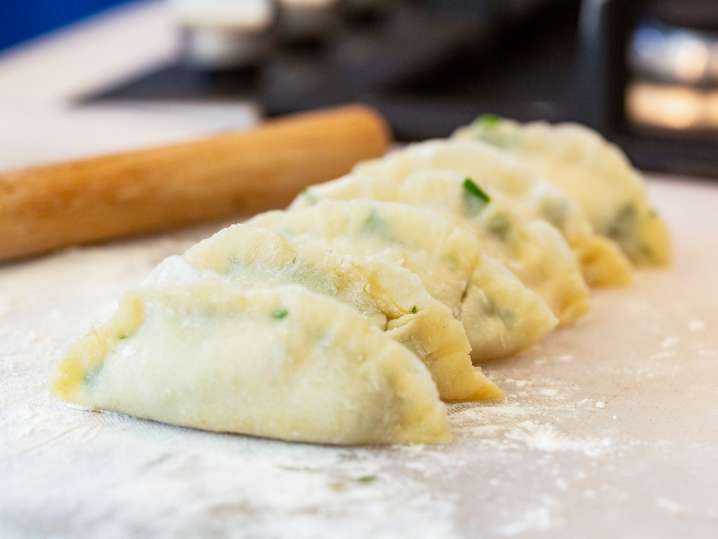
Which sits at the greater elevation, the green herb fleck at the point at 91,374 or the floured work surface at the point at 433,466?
the green herb fleck at the point at 91,374

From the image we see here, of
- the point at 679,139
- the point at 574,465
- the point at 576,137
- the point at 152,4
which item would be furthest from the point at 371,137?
the point at 152,4

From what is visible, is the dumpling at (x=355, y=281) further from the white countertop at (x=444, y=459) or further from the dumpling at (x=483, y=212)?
the dumpling at (x=483, y=212)

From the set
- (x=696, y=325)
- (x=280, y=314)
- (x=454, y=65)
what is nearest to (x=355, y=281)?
(x=280, y=314)

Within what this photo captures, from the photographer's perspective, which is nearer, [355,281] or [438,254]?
[355,281]

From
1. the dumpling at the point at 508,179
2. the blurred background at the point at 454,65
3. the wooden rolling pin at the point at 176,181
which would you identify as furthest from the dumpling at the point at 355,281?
the blurred background at the point at 454,65

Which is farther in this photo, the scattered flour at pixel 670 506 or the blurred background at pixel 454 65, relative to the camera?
the blurred background at pixel 454 65

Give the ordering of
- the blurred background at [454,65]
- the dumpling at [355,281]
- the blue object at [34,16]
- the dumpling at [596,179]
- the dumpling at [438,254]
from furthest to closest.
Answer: the blue object at [34,16] < the blurred background at [454,65] < the dumpling at [596,179] < the dumpling at [438,254] < the dumpling at [355,281]

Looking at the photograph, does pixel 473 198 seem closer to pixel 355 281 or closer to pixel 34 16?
pixel 355 281
